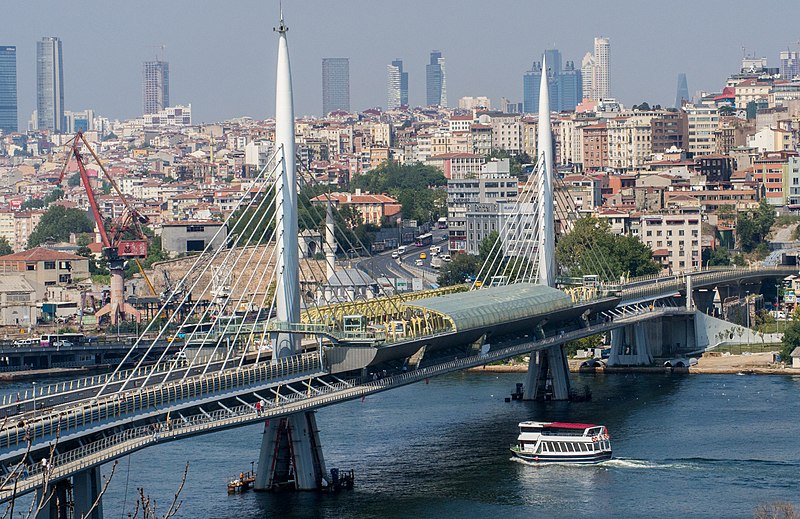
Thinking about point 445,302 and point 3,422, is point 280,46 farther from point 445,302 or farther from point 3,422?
point 3,422

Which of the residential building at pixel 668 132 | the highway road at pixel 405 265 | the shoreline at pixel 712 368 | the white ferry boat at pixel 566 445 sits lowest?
the white ferry boat at pixel 566 445

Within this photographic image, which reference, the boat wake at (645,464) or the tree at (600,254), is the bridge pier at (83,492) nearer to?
the boat wake at (645,464)

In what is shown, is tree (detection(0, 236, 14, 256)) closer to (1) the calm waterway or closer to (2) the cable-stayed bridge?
(1) the calm waterway

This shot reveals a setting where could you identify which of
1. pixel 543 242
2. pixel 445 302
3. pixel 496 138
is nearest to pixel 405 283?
pixel 543 242

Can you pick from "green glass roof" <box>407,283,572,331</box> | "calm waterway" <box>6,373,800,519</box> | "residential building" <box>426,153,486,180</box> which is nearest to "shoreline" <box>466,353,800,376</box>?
"calm waterway" <box>6,373,800,519</box>

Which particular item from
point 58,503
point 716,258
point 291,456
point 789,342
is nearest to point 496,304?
point 291,456

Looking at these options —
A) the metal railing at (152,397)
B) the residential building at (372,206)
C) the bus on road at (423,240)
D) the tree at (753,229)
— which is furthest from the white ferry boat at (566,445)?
the residential building at (372,206)
